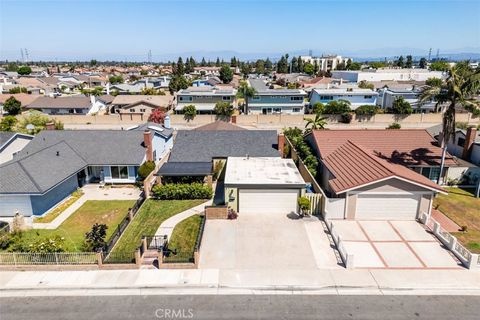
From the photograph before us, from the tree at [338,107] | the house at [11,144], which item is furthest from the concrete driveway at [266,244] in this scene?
the tree at [338,107]

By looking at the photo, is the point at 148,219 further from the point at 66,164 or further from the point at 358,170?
the point at 358,170

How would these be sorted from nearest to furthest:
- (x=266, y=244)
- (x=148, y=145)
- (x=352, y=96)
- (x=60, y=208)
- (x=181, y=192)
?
1. (x=266, y=244)
2. (x=60, y=208)
3. (x=181, y=192)
4. (x=148, y=145)
5. (x=352, y=96)

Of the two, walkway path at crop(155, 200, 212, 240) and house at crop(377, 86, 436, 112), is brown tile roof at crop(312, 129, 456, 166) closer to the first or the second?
walkway path at crop(155, 200, 212, 240)

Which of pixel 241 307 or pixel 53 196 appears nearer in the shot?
pixel 241 307

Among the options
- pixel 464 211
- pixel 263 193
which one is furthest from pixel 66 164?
pixel 464 211

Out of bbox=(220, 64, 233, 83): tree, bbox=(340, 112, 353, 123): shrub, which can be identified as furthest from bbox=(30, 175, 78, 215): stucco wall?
bbox=(220, 64, 233, 83): tree

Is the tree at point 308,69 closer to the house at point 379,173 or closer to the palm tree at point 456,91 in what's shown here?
the house at point 379,173

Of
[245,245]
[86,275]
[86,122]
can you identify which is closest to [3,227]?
[86,275]
